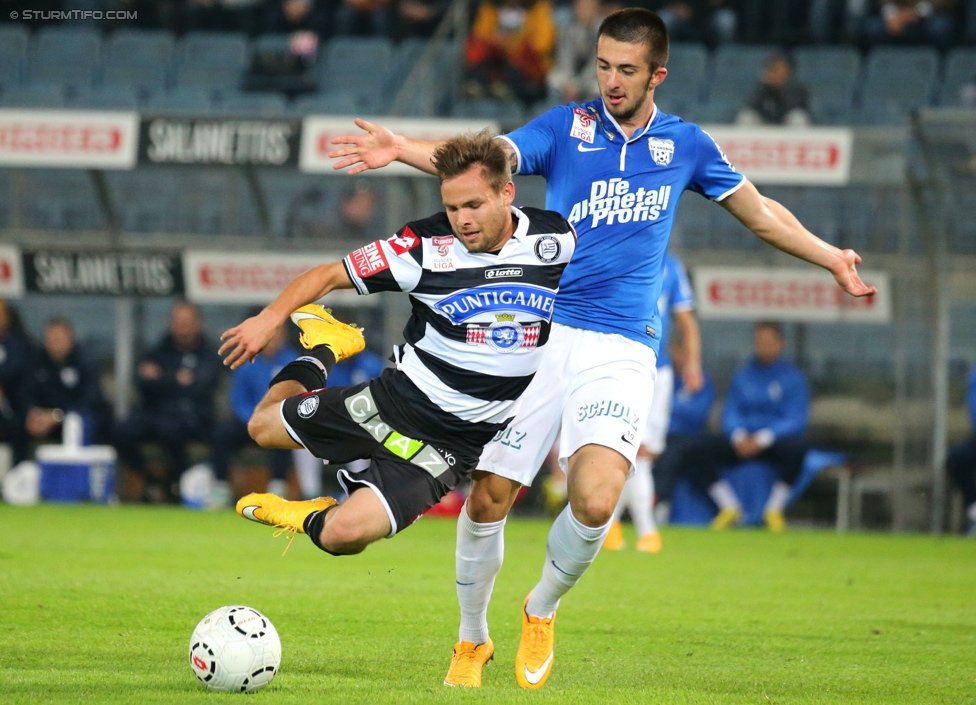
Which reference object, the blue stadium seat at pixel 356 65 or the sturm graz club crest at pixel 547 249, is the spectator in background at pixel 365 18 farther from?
the sturm graz club crest at pixel 547 249

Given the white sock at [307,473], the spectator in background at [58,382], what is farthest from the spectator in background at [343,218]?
the spectator in background at [58,382]

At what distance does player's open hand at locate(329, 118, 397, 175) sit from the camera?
5.05m

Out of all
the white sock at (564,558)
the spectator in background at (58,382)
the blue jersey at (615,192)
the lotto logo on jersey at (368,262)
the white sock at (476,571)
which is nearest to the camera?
the lotto logo on jersey at (368,262)

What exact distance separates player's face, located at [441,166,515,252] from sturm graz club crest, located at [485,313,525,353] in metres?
0.25

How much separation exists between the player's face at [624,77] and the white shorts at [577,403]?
880mm

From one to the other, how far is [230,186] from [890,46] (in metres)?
7.51

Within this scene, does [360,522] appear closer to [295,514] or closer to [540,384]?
[295,514]

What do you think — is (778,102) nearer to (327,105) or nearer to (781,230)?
(327,105)

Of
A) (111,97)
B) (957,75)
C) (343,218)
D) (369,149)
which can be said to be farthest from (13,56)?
(369,149)

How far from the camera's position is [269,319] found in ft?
15.1

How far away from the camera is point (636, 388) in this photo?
5.16 meters

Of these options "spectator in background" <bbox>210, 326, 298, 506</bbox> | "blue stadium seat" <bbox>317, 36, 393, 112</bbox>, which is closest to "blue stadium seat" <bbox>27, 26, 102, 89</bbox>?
"blue stadium seat" <bbox>317, 36, 393, 112</bbox>

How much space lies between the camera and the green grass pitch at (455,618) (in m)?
4.80

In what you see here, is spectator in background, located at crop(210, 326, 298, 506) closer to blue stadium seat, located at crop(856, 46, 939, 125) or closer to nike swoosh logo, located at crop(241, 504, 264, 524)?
blue stadium seat, located at crop(856, 46, 939, 125)
